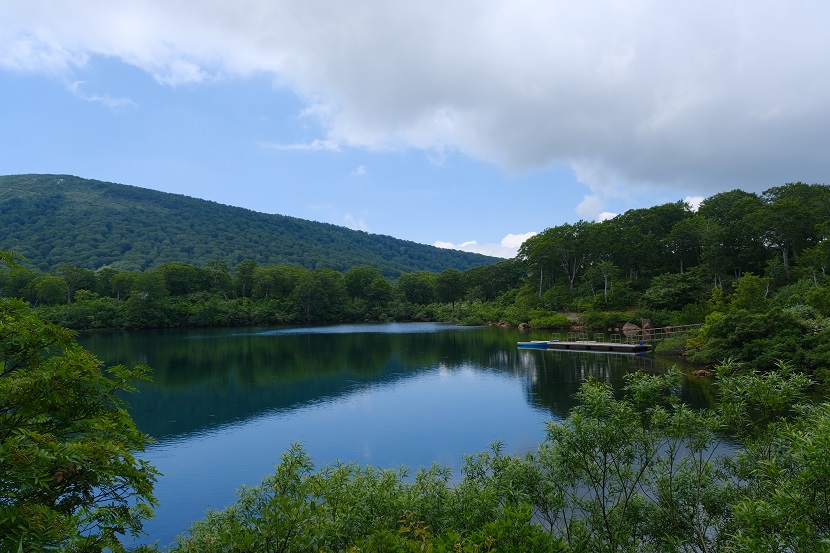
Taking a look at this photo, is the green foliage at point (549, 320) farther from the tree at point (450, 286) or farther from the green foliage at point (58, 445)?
the green foliage at point (58, 445)

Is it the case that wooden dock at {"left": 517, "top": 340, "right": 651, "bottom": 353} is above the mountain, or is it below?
below

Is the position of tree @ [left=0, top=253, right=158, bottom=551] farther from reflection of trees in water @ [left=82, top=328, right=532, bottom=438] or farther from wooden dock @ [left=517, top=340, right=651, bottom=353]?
wooden dock @ [left=517, top=340, right=651, bottom=353]

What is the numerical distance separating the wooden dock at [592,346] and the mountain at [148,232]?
294ft

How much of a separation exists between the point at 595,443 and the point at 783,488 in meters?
2.39

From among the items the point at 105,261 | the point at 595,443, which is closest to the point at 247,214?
the point at 105,261

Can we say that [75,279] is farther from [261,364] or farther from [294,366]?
[294,366]

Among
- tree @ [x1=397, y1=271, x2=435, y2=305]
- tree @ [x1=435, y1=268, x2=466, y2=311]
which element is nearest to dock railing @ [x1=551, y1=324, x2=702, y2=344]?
tree @ [x1=435, y1=268, x2=466, y2=311]

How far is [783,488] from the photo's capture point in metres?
5.30

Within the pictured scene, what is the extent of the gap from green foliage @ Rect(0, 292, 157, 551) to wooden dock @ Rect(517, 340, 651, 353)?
3687cm

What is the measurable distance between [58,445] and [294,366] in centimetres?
3351

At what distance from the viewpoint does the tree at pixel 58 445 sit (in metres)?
3.38

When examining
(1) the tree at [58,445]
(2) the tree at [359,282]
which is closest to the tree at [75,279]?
(2) the tree at [359,282]

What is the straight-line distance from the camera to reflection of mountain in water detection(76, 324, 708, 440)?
2442cm

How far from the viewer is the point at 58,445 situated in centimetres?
369
